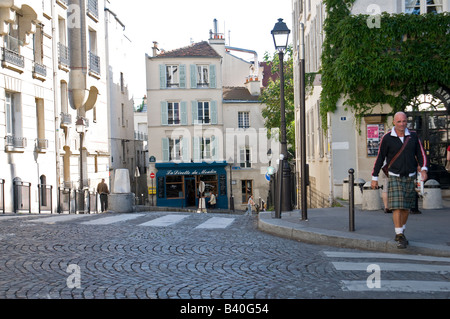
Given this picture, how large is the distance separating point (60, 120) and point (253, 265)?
22.1 metres

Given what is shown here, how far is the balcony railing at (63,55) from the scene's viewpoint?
89.6ft

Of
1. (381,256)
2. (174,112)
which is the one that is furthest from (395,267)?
(174,112)

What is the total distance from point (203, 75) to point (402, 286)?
4161 cm

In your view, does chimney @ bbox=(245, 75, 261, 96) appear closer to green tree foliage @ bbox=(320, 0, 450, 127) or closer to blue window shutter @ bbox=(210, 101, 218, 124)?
blue window shutter @ bbox=(210, 101, 218, 124)

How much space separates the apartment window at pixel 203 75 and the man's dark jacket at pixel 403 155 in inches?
1521

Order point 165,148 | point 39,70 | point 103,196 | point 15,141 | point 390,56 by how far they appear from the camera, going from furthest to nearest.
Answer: point 165,148 < point 103,196 < point 39,70 < point 15,141 < point 390,56

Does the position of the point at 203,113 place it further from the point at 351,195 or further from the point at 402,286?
the point at 402,286

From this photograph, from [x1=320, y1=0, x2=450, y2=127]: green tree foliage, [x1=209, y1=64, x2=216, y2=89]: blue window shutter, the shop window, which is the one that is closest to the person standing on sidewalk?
[x1=320, y1=0, x2=450, y2=127]: green tree foliage

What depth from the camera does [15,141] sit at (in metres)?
20.9

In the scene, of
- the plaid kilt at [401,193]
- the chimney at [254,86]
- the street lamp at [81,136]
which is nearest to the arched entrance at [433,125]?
the plaid kilt at [401,193]

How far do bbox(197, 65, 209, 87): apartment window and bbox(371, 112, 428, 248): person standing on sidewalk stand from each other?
38.7 m
